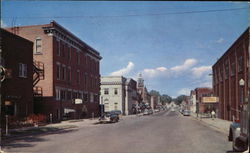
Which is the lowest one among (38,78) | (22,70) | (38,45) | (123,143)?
(123,143)

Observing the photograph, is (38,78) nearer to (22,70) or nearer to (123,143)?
(22,70)

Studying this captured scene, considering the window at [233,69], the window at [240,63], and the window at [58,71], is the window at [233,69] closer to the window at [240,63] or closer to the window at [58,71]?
the window at [240,63]

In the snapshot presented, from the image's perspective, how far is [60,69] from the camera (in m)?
45.3

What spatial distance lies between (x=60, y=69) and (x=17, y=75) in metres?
13.5

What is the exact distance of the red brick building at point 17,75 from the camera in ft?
96.7

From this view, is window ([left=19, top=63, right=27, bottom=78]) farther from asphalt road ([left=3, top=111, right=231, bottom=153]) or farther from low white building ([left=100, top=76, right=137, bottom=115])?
low white building ([left=100, top=76, right=137, bottom=115])

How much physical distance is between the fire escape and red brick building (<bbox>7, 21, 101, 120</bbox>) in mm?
190

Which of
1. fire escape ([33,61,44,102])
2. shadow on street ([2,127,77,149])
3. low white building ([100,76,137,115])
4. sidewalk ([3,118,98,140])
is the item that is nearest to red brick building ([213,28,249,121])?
sidewalk ([3,118,98,140])

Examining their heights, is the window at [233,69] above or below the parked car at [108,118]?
above

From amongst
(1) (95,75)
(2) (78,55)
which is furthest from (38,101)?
(1) (95,75)

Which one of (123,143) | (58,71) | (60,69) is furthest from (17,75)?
(123,143)

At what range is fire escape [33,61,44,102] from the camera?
137ft

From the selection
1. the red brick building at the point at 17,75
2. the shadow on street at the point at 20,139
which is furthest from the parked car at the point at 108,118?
the shadow on street at the point at 20,139

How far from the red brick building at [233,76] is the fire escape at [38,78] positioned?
78.9ft
